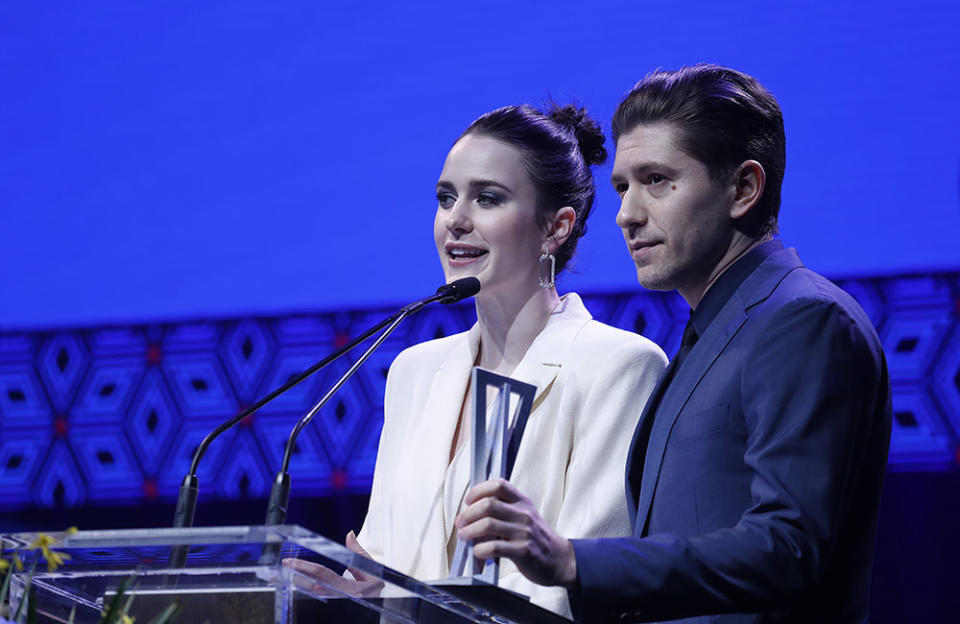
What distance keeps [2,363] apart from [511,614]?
2656 mm

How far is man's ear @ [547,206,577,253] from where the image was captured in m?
2.54

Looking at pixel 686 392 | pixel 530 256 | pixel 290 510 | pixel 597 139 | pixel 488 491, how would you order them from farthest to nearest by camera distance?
pixel 290 510
pixel 597 139
pixel 530 256
pixel 686 392
pixel 488 491

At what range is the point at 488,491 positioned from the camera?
4.21ft

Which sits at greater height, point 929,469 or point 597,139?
point 597,139

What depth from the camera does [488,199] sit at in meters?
2.51

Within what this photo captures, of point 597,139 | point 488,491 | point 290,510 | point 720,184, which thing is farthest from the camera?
point 290,510

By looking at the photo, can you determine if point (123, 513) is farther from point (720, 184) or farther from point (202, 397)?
point (720, 184)

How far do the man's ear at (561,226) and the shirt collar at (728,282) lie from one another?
2.75 feet

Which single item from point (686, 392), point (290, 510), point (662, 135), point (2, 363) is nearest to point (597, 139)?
point (662, 135)

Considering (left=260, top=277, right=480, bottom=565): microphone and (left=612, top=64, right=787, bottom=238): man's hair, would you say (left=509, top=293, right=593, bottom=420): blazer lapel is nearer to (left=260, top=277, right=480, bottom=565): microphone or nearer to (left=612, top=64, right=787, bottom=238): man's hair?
(left=260, top=277, right=480, bottom=565): microphone

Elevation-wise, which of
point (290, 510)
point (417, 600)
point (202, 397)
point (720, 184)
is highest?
point (202, 397)

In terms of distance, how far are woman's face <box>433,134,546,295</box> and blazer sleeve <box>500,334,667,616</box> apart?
0.25m

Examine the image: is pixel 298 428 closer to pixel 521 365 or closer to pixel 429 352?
pixel 521 365

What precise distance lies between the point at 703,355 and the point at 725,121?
14.3 inches
